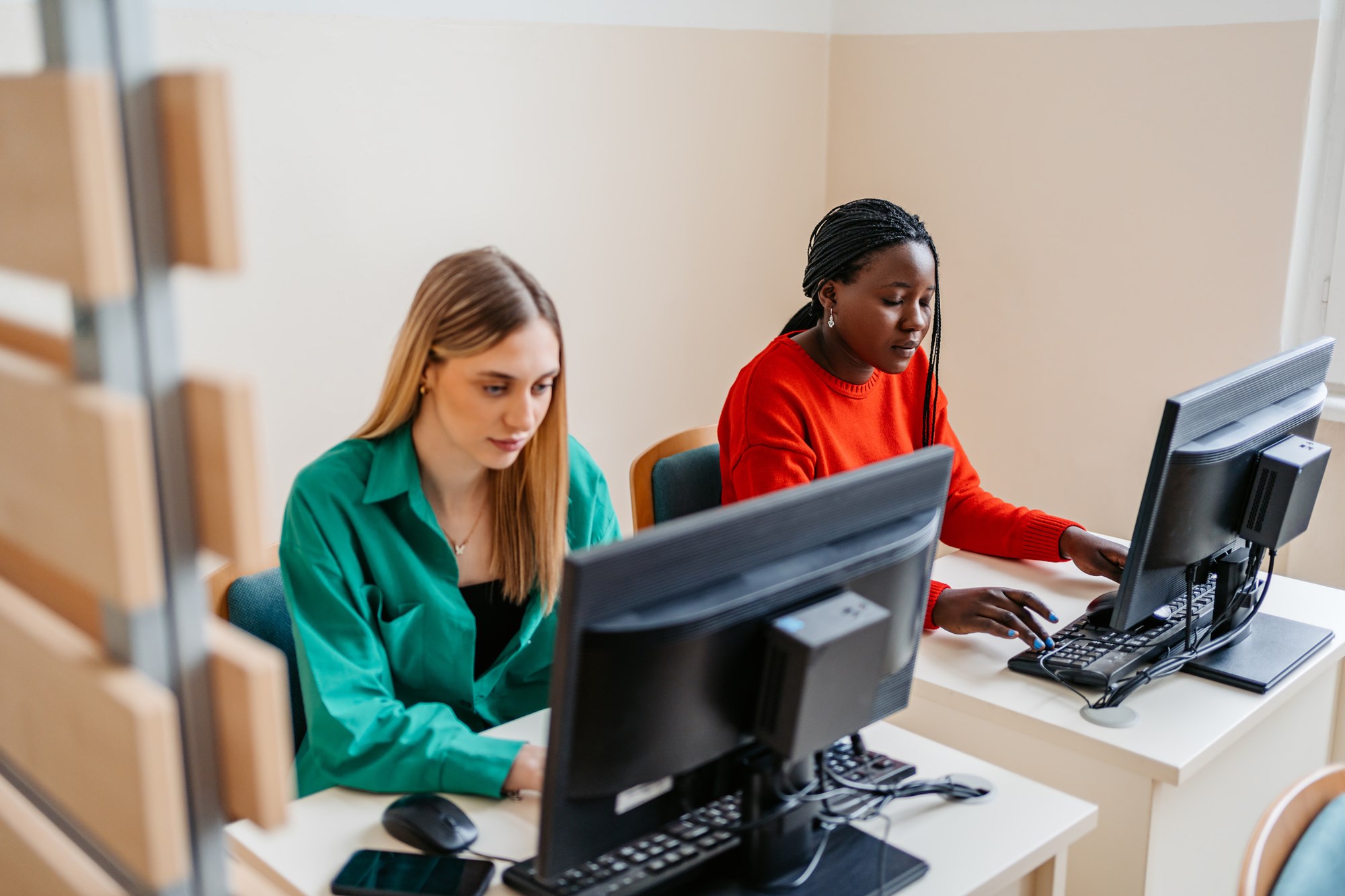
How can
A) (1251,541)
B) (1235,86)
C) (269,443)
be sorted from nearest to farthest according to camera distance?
1. (1251,541)
2. (269,443)
3. (1235,86)

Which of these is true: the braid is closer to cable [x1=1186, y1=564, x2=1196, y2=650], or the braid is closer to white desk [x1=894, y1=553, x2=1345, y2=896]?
white desk [x1=894, y1=553, x2=1345, y2=896]

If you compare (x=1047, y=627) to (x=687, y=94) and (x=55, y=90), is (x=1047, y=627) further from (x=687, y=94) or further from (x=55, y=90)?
(x=687, y=94)

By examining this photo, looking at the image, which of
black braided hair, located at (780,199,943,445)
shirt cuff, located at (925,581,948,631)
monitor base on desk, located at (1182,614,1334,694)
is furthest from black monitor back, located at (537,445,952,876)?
black braided hair, located at (780,199,943,445)

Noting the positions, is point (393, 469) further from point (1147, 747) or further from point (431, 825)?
point (1147, 747)

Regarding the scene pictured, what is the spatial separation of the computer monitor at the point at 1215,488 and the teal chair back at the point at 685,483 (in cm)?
79

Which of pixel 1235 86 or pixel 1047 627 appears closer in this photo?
pixel 1047 627

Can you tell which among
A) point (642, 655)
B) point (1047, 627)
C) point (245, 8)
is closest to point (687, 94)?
point (245, 8)

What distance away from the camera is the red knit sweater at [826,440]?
1999 mm

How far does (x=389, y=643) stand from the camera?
4.90ft

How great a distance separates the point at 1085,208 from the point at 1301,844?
209 centimetres

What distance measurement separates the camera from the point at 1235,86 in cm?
272

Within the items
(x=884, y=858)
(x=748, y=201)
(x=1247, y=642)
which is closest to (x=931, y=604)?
(x=1247, y=642)

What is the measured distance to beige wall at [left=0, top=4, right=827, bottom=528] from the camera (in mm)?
2367

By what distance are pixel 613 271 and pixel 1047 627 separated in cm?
160
